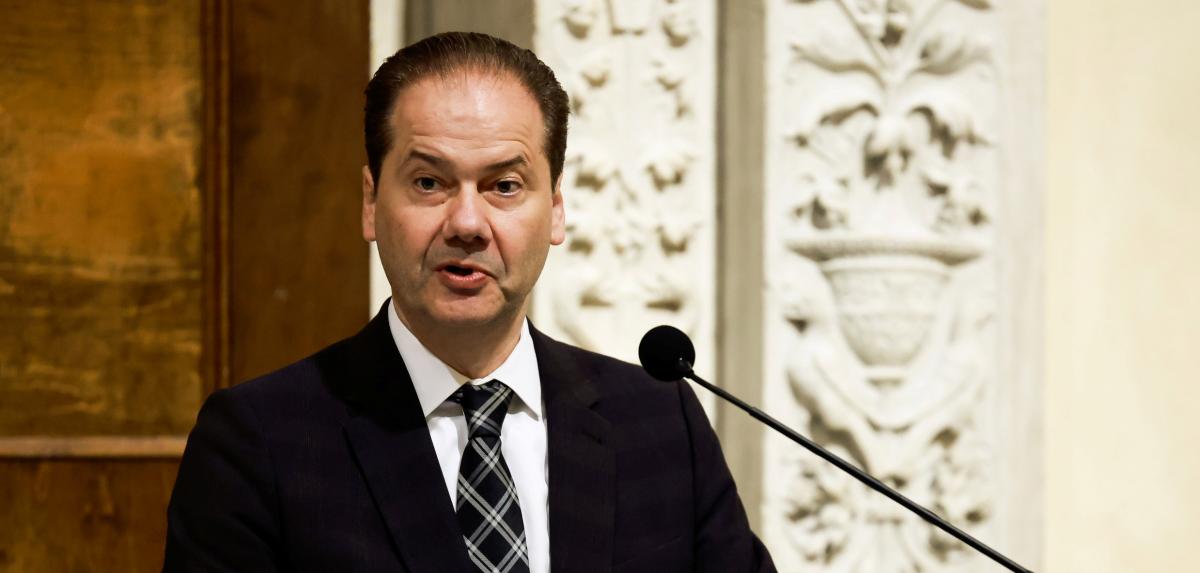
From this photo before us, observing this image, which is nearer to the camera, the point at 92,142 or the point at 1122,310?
the point at 92,142

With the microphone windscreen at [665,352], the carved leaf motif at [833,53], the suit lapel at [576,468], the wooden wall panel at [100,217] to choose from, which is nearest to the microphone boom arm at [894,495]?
the microphone windscreen at [665,352]

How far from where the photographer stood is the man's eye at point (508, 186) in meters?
1.16

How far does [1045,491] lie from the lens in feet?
6.27

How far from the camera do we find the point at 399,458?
1147 millimetres

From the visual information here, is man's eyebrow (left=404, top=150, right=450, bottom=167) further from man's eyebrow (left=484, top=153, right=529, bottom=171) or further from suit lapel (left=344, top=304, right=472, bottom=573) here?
suit lapel (left=344, top=304, right=472, bottom=573)

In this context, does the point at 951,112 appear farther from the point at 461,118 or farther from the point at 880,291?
the point at 461,118

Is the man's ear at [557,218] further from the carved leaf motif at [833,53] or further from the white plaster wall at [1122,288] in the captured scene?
the white plaster wall at [1122,288]

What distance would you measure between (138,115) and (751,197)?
0.80 m

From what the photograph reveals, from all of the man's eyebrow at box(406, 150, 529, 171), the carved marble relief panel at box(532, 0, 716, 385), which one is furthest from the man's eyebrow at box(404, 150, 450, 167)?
the carved marble relief panel at box(532, 0, 716, 385)

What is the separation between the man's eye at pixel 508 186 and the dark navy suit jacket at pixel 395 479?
0.18 metres

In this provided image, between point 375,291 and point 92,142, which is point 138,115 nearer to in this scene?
point 92,142

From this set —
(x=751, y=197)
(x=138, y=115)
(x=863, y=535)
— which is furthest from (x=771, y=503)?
(x=138, y=115)

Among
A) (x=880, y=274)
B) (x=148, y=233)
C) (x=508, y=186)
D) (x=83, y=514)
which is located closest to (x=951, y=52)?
(x=880, y=274)

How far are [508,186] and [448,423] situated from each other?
22 centimetres
